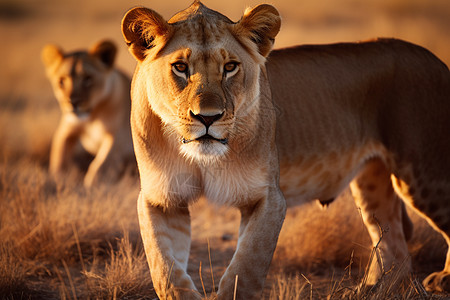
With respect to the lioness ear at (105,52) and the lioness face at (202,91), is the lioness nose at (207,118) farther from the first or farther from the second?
the lioness ear at (105,52)

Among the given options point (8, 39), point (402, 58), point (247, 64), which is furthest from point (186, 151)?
point (8, 39)

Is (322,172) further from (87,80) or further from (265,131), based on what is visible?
(87,80)

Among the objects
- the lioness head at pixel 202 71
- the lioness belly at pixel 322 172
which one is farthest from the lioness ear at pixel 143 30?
the lioness belly at pixel 322 172

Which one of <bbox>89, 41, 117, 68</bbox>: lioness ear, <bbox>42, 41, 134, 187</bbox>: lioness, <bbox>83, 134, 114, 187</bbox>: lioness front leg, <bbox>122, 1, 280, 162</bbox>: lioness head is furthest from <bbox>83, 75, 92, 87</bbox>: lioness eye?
<bbox>122, 1, 280, 162</bbox>: lioness head

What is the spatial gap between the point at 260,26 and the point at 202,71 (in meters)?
0.47

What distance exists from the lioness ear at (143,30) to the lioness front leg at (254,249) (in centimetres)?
93

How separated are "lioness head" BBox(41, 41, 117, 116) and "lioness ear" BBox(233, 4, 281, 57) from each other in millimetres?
4668

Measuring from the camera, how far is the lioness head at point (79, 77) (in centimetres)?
773

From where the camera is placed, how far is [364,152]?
166 inches

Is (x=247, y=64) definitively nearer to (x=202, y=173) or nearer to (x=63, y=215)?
(x=202, y=173)

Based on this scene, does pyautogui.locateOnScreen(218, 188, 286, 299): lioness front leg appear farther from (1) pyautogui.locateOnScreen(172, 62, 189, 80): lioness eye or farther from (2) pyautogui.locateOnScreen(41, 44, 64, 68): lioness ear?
(2) pyautogui.locateOnScreen(41, 44, 64, 68): lioness ear

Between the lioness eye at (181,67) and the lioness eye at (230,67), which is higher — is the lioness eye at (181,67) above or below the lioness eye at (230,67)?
above

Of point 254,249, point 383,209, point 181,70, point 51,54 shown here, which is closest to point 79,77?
point 51,54

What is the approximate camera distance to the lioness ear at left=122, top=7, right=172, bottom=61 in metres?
3.20
